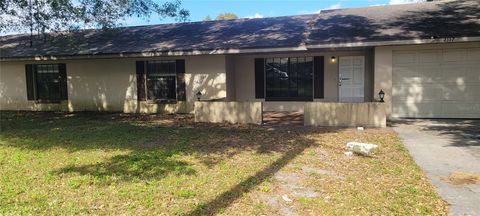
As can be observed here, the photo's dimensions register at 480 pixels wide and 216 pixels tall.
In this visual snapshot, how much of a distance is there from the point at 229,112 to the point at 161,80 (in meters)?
4.28

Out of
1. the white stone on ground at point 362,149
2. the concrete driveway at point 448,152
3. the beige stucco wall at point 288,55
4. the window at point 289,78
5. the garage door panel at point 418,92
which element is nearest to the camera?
the concrete driveway at point 448,152

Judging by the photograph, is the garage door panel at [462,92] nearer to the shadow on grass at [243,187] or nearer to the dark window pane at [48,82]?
the shadow on grass at [243,187]

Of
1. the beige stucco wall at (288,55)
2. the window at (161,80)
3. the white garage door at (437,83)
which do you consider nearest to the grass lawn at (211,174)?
the white garage door at (437,83)

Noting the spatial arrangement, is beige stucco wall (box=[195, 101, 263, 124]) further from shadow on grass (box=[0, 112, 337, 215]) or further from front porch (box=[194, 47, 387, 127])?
front porch (box=[194, 47, 387, 127])

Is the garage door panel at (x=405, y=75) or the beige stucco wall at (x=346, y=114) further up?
the garage door panel at (x=405, y=75)

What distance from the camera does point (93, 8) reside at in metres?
11.9

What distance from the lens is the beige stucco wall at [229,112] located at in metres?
11.0

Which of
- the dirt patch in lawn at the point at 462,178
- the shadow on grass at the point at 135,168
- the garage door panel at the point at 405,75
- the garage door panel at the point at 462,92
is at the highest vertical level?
the garage door panel at the point at 405,75

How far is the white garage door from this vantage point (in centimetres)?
1113

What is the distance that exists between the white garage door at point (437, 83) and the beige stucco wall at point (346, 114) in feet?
6.99

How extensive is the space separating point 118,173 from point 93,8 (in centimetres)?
780

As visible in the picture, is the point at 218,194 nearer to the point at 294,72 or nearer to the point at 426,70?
the point at 426,70

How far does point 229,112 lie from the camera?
11320 millimetres

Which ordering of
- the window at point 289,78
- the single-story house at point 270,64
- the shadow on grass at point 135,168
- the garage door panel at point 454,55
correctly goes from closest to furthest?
1. the shadow on grass at point 135,168
2. the garage door panel at point 454,55
3. the single-story house at point 270,64
4. the window at point 289,78
